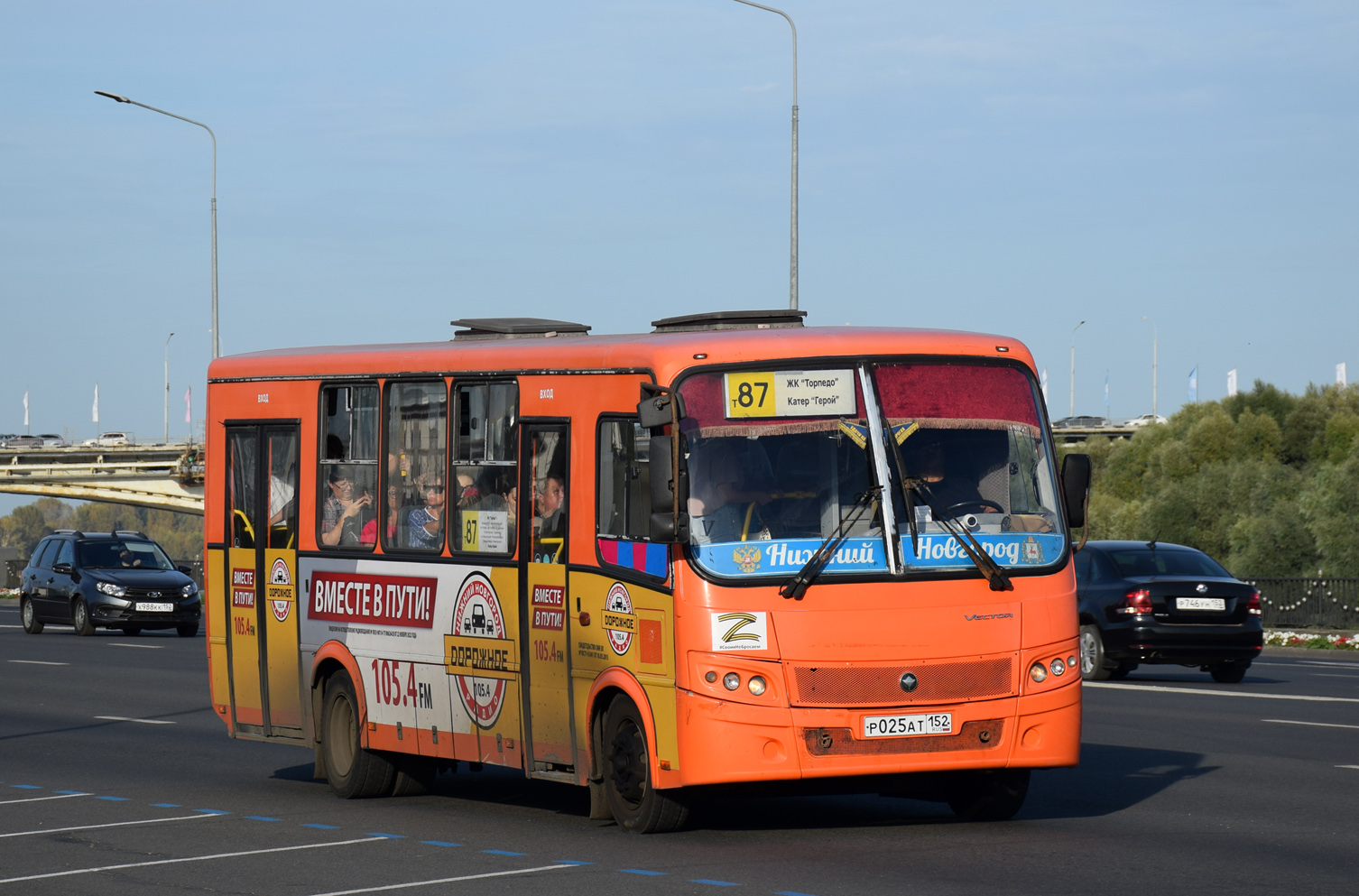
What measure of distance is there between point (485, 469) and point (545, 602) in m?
1.04

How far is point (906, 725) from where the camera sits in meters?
10.1

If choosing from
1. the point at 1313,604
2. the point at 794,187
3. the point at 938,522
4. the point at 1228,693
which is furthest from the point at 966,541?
the point at 1313,604

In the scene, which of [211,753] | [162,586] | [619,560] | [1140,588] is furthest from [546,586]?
[162,586]

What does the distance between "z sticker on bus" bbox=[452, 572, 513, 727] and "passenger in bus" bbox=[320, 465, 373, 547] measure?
1197 millimetres

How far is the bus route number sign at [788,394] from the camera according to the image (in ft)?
34.3

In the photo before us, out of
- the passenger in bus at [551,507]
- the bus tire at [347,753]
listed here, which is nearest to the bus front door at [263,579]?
the bus tire at [347,753]

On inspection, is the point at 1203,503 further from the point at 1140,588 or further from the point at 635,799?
the point at 635,799

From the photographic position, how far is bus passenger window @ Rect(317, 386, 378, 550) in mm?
12992

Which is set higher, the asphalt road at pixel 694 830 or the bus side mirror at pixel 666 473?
the bus side mirror at pixel 666 473

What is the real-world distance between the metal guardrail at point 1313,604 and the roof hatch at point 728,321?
29016 mm

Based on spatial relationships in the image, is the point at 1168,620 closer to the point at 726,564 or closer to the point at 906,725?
the point at 906,725

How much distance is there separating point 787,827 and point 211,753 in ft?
21.1

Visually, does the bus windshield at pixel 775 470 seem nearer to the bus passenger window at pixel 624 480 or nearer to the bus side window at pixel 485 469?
the bus passenger window at pixel 624 480

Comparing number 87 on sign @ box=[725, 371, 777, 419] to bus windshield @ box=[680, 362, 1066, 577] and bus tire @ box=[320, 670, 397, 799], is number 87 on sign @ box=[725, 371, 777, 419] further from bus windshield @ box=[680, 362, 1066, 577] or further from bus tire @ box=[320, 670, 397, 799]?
bus tire @ box=[320, 670, 397, 799]
